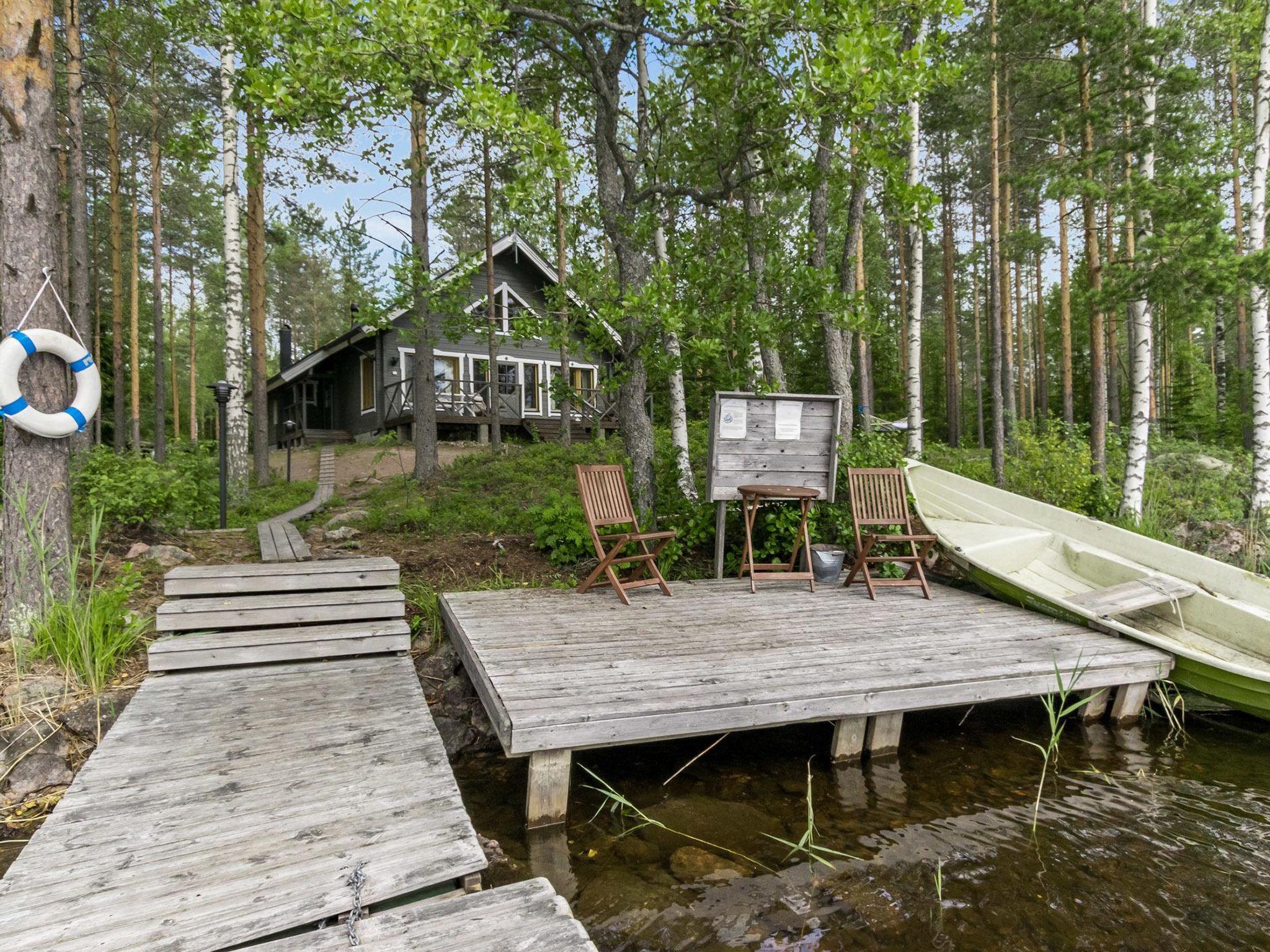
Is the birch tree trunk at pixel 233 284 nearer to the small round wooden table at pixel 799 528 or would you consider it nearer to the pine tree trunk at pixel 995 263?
the small round wooden table at pixel 799 528

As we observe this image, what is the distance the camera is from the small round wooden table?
18.0 ft

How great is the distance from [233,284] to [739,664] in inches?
406

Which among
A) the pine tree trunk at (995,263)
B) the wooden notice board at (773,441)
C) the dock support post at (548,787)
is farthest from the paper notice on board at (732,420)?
the pine tree trunk at (995,263)

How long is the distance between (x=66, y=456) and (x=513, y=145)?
3.50 m

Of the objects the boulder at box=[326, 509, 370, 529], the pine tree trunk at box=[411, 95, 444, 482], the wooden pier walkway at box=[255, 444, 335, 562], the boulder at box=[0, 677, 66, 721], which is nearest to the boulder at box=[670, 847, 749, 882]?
the boulder at box=[0, 677, 66, 721]

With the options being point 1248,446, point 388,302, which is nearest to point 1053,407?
point 1248,446

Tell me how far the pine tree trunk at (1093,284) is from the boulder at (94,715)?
32.1 feet

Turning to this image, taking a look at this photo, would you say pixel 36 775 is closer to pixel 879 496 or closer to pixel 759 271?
pixel 879 496

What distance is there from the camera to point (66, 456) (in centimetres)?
413

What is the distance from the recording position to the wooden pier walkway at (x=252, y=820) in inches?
75.9

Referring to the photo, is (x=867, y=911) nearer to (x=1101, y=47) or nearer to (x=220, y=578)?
(x=220, y=578)

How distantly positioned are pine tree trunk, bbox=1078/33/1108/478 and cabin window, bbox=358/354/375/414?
55.3 feet

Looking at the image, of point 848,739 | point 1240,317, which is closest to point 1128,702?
point 848,739

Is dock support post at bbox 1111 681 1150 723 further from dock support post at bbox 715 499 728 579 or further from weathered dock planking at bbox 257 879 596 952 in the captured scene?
weathered dock planking at bbox 257 879 596 952
